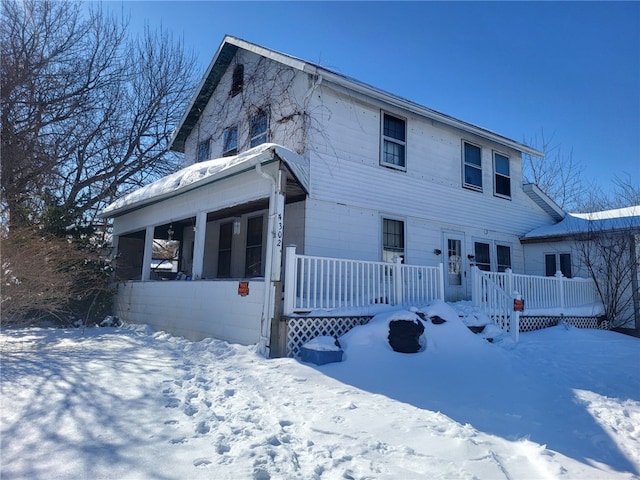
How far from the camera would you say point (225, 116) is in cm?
1291

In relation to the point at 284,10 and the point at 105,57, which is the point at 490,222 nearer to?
the point at 284,10

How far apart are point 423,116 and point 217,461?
10436 millimetres

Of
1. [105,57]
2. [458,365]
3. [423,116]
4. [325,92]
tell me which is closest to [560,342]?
[458,365]

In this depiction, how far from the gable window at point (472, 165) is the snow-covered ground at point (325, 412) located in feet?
21.0

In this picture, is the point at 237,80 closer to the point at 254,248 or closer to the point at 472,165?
the point at 254,248

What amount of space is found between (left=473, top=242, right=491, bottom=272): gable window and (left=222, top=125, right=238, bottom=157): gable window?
25.0 ft

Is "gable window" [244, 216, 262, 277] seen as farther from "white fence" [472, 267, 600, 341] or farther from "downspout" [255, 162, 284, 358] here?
"white fence" [472, 267, 600, 341]

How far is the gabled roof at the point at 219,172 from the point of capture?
24.2ft

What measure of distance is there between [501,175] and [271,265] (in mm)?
9607

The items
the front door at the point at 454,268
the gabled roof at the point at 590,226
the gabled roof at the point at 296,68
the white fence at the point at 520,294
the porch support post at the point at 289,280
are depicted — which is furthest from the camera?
the gabled roof at the point at 590,226

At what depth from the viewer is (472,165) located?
42.6ft

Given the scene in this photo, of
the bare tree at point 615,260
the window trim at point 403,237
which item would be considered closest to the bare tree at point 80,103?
the window trim at point 403,237

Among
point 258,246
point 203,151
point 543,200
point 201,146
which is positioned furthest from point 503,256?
point 201,146

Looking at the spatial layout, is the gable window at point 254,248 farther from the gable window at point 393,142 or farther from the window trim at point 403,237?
the gable window at point 393,142
